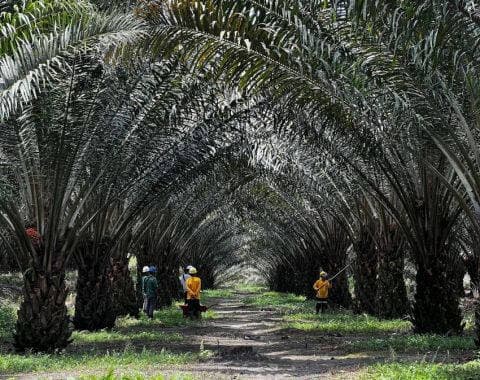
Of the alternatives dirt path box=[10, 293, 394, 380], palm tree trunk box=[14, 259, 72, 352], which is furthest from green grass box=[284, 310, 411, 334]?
palm tree trunk box=[14, 259, 72, 352]

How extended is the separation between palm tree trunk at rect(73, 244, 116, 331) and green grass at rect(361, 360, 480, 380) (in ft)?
25.6

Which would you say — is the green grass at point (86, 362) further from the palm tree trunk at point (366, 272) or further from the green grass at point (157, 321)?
the palm tree trunk at point (366, 272)

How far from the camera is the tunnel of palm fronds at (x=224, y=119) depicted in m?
8.30

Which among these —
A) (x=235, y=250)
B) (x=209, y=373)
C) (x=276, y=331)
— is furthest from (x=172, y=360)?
(x=235, y=250)

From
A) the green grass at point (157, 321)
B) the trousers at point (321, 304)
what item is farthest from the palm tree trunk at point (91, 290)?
the trousers at point (321, 304)

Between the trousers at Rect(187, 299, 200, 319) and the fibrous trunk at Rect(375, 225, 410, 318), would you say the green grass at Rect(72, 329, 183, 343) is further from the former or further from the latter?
the fibrous trunk at Rect(375, 225, 410, 318)

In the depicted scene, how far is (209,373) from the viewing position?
7941 millimetres

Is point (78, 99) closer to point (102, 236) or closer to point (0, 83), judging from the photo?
point (0, 83)

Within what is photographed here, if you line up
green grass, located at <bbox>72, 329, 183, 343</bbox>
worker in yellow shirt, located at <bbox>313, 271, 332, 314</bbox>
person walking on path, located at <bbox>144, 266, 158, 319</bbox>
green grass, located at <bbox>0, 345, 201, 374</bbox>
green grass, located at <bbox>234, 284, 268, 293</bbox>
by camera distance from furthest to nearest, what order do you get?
green grass, located at <bbox>234, 284, 268, 293</bbox> < worker in yellow shirt, located at <bbox>313, 271, 332, 314</bbox> < person walking on path, located at <bbox>144, 266, 158, 319</bbox> < green grass, located at <bbox>72, 329, 183, 343</bbox> < green grass, located at <bbox>0, 345, 201, 374</bbox>

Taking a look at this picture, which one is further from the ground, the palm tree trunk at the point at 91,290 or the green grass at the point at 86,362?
the palm tree trunk at the point at 91,290

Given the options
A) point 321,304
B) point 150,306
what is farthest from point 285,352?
point 321,304

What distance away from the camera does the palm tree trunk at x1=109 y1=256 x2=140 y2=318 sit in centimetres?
1670

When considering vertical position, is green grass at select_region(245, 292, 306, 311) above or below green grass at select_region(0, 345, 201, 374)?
above

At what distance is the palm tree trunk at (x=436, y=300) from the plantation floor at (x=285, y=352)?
0.50m
